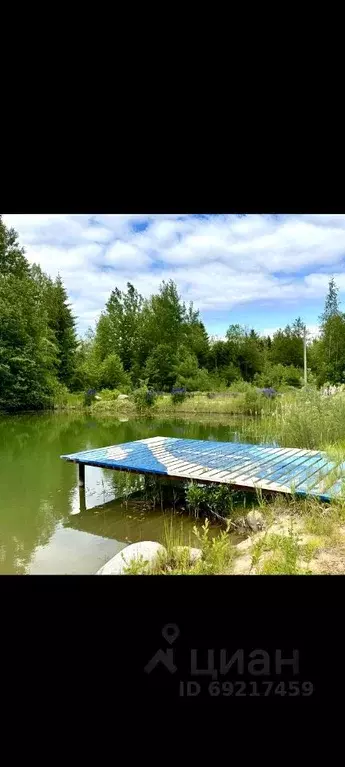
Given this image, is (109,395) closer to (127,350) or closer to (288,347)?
(127,350)

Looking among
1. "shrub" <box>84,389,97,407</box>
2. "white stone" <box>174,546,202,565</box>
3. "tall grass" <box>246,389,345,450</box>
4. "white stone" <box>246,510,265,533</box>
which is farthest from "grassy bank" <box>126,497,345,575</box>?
"shrub" <box>84,389,97,407</box>

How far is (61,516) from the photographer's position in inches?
147

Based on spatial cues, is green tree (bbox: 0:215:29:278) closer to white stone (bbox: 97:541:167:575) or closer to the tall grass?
the tall grass

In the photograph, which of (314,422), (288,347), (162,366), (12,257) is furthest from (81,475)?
(12,257)

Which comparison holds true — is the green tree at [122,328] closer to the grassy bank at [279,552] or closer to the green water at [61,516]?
the green water at [61,516]
